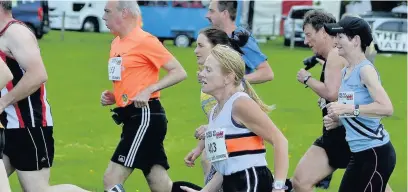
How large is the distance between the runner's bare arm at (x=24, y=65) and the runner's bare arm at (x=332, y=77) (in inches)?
83.2

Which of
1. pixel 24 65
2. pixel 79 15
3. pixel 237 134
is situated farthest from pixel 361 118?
pixel 79 15

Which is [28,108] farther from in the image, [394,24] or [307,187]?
[394,24]

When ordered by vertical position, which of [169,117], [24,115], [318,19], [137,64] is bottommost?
[169,117]

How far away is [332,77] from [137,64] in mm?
1549

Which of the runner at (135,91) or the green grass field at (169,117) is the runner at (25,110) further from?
the green grass field at (169,117)

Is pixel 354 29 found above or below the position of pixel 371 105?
above

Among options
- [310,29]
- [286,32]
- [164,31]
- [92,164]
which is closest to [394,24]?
[286,32]

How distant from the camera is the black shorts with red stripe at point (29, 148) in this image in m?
7.14

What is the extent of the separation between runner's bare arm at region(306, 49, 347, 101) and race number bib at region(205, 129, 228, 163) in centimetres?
190

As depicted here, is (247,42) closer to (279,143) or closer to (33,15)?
(279,143)

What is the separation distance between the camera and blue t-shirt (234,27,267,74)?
8.32 metres

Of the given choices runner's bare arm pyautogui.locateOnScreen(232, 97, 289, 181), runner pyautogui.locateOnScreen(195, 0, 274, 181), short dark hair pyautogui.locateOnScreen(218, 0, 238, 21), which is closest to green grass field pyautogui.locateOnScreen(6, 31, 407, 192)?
runner pyautogui.locateOnScreen(195, 0, 274, 181)

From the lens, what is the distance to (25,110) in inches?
282

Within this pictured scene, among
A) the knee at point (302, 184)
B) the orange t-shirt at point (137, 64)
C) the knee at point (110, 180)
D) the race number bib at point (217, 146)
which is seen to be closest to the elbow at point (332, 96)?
the knee at point (302, 184)
